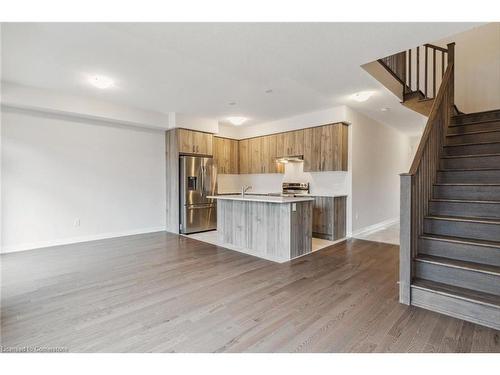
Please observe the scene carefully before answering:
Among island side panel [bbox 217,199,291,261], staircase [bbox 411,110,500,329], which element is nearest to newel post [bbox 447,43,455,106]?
staircase [bbox 411,110,500,329]

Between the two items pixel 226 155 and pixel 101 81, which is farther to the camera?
pixel 226 155

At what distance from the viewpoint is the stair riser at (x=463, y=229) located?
2.52 m

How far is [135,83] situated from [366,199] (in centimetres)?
526

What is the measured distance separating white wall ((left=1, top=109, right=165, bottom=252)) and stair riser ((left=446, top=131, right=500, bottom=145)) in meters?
5.66

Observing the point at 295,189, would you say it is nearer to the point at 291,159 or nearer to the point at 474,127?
the point at 291,159

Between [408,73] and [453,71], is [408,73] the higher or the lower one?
the higher one

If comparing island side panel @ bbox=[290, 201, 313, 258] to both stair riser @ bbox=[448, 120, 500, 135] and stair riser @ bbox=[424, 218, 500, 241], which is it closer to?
stair riser @ bbox=[424, 218, 500, 241]

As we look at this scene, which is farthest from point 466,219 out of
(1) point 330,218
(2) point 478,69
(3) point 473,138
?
(2) point 478,69

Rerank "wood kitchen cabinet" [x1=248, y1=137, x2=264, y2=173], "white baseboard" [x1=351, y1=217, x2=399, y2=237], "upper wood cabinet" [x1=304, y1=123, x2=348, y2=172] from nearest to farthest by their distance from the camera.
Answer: "upper wood cabinet" [x1=304, y1=123, x2=348, y2=172] → "white baseboard" [x1=351, y1=217, x2=399, y2=237] → "wood kitchen cabinet" [x1=248, y1=137, x2=264, y2=173]

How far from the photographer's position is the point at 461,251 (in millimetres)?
2504

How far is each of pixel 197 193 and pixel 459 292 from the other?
4.97 metres

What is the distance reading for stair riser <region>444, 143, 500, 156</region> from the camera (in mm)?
3406

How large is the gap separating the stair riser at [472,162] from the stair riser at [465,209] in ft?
2.66
